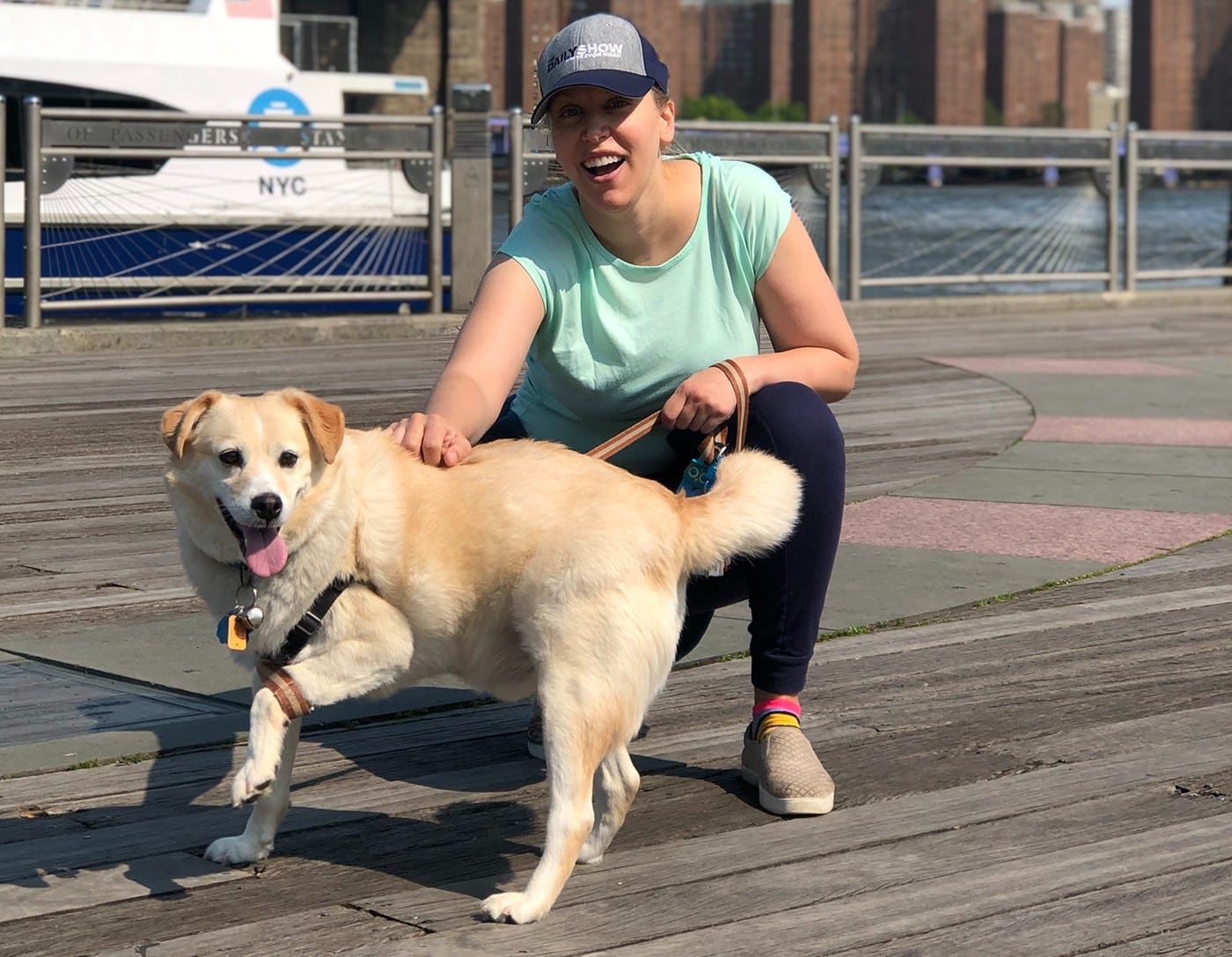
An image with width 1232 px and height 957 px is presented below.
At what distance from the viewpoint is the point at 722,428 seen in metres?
3.44

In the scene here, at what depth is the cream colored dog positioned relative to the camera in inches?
110

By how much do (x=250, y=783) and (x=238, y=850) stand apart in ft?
0.96

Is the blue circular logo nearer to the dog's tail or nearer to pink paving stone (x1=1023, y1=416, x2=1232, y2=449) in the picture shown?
pink paving stone (x1=1023, y1=416, x2=1232, y2=449)

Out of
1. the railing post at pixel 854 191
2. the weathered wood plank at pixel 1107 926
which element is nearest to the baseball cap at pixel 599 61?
the weathered wood plank at pixel 1107 926

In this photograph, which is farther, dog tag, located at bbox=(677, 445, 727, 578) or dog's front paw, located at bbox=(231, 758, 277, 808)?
dog tag, located at bbox=(677, 445, 727, 578)

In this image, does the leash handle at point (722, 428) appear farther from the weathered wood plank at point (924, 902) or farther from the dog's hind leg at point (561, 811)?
the weathered wood plank at point (924, 902)

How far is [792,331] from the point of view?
3.63 meters

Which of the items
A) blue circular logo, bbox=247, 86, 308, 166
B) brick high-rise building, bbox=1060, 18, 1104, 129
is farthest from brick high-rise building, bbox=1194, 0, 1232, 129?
blue circular logo, bbox=247, 86, 308, 166

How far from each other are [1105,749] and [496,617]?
1.44 m

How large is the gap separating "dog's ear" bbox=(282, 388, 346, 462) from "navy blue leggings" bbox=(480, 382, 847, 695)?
34.3 inches

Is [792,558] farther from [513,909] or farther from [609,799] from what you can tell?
[513,909]

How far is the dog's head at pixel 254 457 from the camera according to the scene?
2832 millimetres

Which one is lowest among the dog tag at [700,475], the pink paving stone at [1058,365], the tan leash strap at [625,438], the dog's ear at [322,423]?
the pink paving stone at [1058,365]

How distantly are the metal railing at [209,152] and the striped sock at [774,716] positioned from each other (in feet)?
28.1
